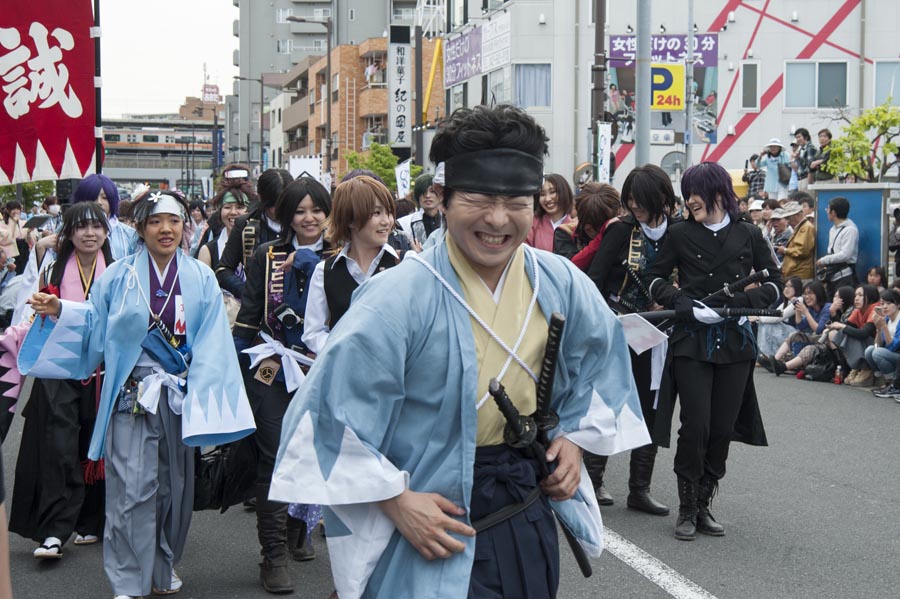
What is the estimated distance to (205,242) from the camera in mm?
9305

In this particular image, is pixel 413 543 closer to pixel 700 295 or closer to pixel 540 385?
pixel 540 385

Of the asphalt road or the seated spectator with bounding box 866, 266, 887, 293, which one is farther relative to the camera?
the seated spectator with bounding box 866, 266, 887, 293

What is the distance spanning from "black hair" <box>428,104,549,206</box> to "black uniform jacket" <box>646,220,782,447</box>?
10.4 feet

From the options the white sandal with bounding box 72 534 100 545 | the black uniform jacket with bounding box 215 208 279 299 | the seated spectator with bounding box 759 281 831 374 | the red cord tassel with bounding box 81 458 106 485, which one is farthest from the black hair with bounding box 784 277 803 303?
the red cord tassel with bounding box 81 458 106 485

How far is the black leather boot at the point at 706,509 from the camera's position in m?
6.19

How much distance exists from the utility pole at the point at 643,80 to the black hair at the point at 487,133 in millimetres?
11674

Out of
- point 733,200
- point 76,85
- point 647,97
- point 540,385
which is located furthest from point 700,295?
point 647,97

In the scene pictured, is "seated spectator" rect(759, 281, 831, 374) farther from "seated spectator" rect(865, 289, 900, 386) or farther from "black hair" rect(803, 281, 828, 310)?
"seated spectator" rect(865, 289, 900, 386)

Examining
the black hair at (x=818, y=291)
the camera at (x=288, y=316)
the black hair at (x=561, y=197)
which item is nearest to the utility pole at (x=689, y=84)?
the black hair at (x=818, y=291)

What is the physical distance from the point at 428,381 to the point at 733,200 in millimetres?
3636

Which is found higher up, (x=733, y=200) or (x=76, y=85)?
(x=76, y=85)

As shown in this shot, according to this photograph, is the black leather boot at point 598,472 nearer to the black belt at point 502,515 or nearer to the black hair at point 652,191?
the black hair at point 652,191

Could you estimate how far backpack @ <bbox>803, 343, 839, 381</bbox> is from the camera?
1237cm

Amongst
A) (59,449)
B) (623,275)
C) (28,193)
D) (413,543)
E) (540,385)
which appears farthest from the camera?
(28,193)
